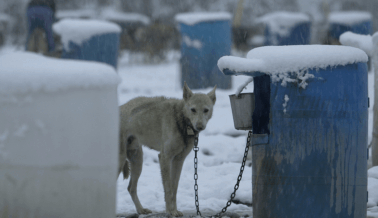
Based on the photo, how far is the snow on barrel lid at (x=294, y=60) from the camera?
4082 mm

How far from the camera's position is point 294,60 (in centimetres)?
411

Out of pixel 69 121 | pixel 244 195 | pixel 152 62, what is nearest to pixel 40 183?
pixel 69 121

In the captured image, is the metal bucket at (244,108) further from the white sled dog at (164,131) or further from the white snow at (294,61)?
the white sled dog at (164,131)

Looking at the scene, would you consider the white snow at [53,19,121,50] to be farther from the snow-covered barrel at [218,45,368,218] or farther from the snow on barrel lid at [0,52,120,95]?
the snow on barrel lid at [0,52,120,95]

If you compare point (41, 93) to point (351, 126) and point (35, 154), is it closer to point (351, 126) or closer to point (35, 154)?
point (35, 154)

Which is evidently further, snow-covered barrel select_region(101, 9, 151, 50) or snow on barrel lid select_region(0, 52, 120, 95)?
snow-covered barrel select_region(101, 9, 151, 50)

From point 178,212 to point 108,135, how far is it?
2717 mm

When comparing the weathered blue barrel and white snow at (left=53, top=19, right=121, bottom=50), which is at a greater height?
the weathered blue barrel

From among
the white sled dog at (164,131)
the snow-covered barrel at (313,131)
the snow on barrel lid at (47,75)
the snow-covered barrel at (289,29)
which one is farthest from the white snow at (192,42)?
the snow on barrel lid at (47,75)

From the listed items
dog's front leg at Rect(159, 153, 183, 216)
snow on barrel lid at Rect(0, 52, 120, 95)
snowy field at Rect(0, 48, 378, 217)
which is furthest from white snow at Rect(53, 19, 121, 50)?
snow on barrel lid at Rect(0, 52, 120, 95)

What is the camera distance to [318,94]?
13.3 ft

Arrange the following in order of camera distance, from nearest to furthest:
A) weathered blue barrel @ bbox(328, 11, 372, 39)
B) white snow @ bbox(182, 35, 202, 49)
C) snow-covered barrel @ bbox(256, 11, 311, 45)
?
white snow @ bbox(182, 35, 202, 49) → weathered blue barrel @ bbox(328, 11, 372, 39) → snow-covered barrel @ bbox(256, 11, 311, 45)

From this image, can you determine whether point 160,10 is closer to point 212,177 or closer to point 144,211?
point 212,177

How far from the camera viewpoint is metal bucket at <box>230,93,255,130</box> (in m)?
4.43
